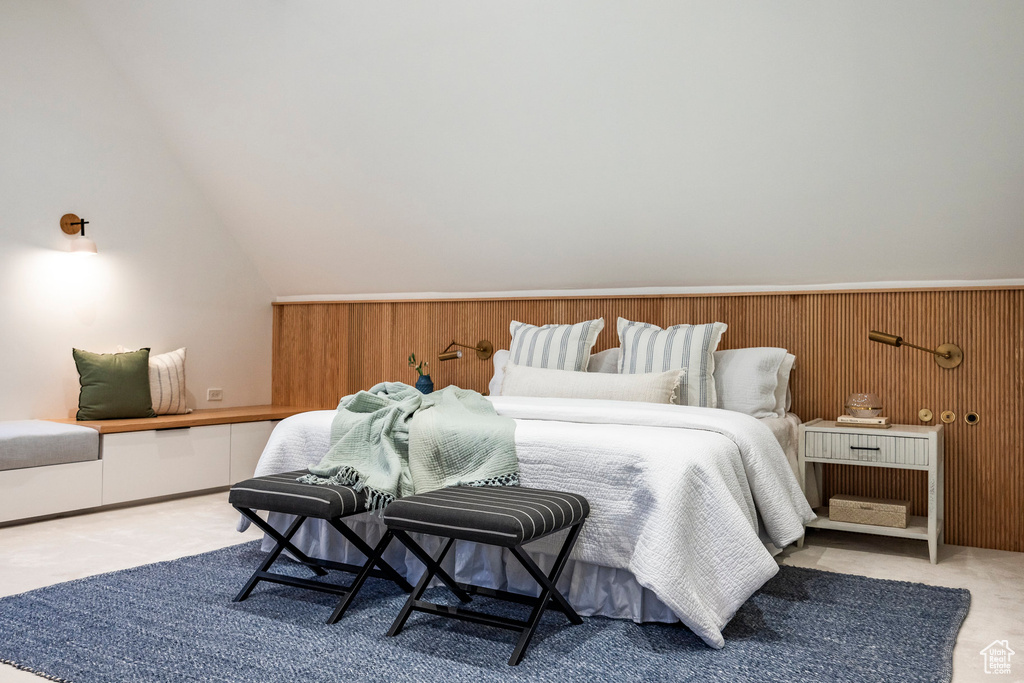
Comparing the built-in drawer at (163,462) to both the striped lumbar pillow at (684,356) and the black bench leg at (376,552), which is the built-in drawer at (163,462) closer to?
the black bench leg at (376,552)

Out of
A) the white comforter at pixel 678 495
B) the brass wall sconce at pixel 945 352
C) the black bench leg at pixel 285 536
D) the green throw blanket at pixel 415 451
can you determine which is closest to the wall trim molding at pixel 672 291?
the brass wall sconce at pixel 945 352

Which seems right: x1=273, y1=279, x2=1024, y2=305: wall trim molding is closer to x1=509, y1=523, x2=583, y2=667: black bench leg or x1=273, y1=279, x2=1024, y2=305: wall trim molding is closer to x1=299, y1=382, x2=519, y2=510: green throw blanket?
x1=299, y1=382, x2=519, y2=510: green throw blanket

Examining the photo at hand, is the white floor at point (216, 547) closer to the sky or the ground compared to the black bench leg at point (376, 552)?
closer to the ground

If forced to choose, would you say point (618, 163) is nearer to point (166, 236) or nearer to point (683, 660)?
point (683, 660)

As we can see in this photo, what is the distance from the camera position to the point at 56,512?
4102 mm

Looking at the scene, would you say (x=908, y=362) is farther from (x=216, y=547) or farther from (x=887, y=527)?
(x=216, y=547)

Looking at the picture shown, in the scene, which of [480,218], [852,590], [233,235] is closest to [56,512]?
[233,235]

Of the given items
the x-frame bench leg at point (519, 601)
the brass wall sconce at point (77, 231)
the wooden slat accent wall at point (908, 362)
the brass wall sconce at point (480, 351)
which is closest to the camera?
the x-frame bench leg at point (519, 601)

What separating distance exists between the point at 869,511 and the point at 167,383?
395 centimetres

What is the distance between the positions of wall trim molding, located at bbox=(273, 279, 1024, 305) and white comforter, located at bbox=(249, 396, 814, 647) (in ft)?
4.45

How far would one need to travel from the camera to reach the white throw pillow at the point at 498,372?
4.50 m

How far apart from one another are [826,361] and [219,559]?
10.1 ft

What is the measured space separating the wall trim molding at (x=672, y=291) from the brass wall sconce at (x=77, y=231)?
62.3 inches

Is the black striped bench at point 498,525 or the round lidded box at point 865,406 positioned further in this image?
the round lidded box at point 865,406
